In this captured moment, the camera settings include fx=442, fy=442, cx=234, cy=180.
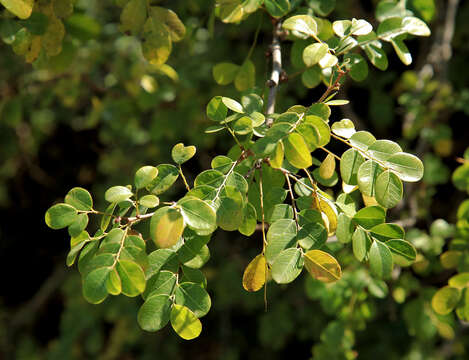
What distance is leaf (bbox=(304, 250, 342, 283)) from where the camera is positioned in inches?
27.8

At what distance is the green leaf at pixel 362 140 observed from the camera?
2.38 ft

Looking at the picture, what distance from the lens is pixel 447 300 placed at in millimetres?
934

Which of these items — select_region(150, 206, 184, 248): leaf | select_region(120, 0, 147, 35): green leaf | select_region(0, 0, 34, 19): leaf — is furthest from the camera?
select_region(120, 0, 147, 35): green leaf

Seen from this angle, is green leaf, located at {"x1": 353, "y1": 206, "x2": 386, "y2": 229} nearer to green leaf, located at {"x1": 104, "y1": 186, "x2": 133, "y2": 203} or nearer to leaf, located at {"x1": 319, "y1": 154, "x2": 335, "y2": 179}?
leaf, located at {"x1": 319, "y1": 154, "x2": 335, "y2": 179}

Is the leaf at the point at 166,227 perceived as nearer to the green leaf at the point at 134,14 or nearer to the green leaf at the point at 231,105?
the green leaf at the point at 231,105

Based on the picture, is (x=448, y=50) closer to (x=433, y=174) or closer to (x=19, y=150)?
(x=433, y=174)

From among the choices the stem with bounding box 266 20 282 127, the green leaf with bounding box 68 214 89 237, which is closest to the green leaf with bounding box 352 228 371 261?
the stem with bounding box 266 20 282 127

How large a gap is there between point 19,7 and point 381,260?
822 millimetres

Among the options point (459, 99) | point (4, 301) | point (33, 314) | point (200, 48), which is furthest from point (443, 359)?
point (4, 301)

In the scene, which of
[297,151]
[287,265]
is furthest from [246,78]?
[287,265]

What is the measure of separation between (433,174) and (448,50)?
486 millimetres

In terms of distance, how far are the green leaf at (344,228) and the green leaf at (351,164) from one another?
7cm

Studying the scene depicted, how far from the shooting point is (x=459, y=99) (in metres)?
1.59

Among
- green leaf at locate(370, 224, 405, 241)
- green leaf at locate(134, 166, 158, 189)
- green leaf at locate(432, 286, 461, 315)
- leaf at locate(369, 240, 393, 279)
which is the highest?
green leaf at locate(134, 166, 158, 189)
